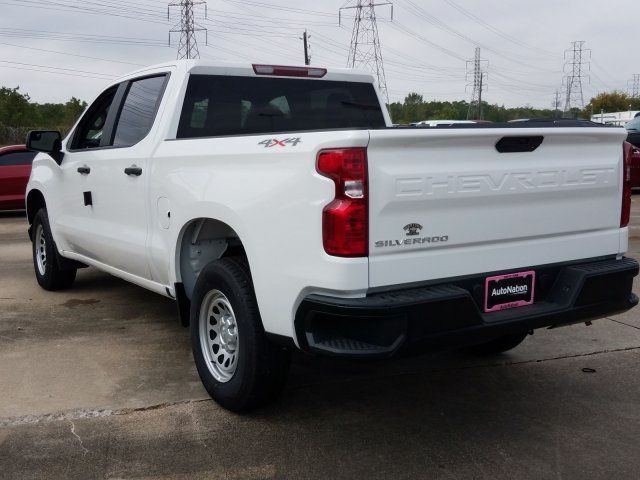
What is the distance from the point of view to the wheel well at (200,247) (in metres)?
4.26

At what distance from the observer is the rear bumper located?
3096 millimetres

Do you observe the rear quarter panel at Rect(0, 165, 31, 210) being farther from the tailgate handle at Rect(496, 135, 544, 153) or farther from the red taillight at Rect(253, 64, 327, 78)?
the tailgate handle at Rect(496, 135, 544, 153)

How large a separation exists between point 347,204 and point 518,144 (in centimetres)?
97

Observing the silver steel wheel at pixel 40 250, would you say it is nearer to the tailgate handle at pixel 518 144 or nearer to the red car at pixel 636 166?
the tailgate handle at pixel 518 144

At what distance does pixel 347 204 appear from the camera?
3.07 meters

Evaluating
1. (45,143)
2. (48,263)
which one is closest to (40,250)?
(48,263)

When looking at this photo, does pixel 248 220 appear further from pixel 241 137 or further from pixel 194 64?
pixel 194 64

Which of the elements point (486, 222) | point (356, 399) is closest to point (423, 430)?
point (356, 399)

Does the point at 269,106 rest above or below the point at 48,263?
above

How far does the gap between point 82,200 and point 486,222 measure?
3.53 metres

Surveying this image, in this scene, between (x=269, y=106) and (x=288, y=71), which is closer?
(x=269, y=106)

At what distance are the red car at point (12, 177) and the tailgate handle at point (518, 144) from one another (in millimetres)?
12661

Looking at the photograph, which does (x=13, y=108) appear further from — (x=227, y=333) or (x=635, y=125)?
(x=227, y=333)

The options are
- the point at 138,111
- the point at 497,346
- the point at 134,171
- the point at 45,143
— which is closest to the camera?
the point at 134,171
